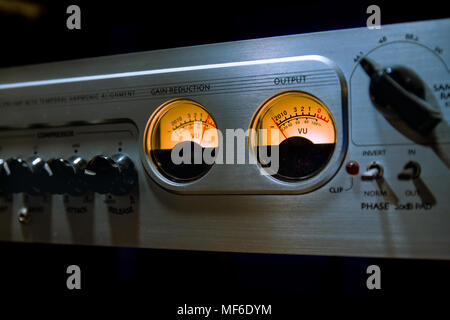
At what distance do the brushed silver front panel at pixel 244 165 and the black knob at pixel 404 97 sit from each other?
10 mm

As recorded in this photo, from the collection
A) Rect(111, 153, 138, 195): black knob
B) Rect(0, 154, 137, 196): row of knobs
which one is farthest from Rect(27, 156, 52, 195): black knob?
Rect(111, 153, 138, 195): black knob

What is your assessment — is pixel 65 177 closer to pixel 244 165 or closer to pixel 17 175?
pixel 17 175

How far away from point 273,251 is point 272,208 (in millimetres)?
55

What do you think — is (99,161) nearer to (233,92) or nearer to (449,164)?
(233,92)

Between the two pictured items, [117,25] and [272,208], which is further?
[117,25]

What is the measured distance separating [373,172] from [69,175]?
41 cm

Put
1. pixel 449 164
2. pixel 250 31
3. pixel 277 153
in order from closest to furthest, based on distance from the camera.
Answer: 1. pixel 449 164
2. pixel 277 153
3. pixel 250 31

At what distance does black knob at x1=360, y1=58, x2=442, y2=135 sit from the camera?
0.48 metres

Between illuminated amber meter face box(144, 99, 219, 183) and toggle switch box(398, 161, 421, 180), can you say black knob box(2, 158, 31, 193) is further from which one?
toggle switch box(398, 161, 421, 180)

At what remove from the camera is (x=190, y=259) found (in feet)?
2.45

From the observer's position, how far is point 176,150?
2.05ft

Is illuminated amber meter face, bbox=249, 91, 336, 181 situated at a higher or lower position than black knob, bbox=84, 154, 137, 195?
higher
